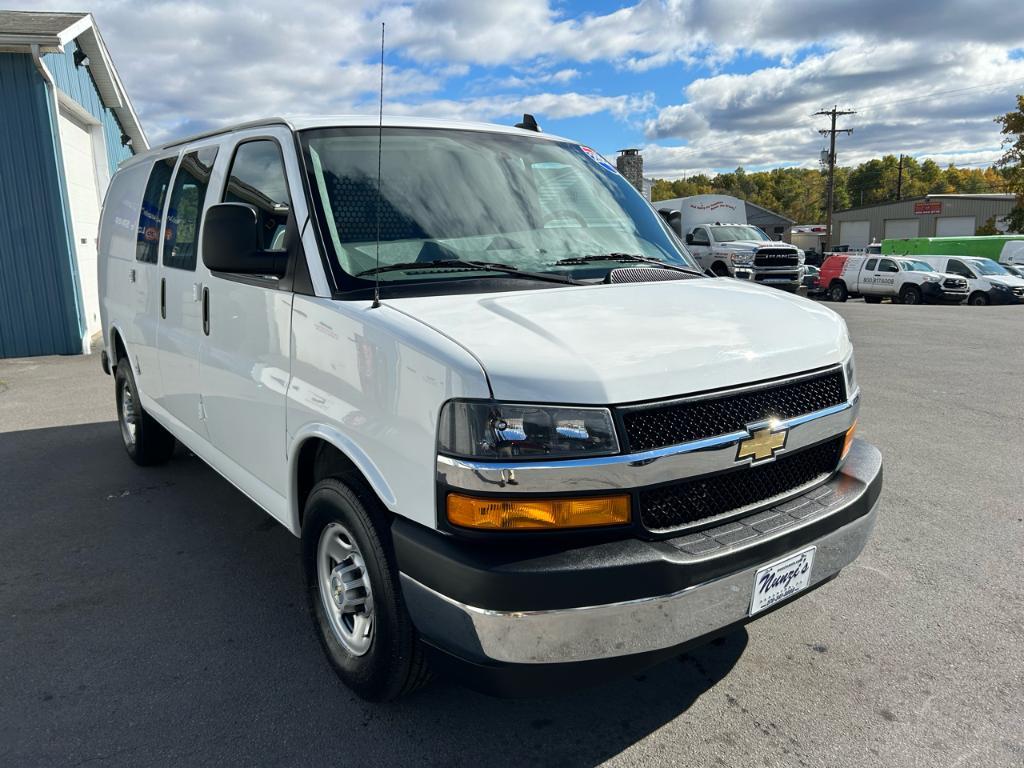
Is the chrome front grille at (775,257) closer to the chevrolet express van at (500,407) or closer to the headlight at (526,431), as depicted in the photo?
the chevrolet express van at (500,407)

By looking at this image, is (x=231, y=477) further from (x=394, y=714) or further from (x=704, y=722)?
(x=704, y=722)

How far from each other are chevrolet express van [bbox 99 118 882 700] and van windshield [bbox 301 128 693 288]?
0.01 metres

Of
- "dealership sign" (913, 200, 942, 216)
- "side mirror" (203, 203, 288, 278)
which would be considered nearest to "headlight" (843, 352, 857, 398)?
"side mirror" (203, 203, 288, 278)

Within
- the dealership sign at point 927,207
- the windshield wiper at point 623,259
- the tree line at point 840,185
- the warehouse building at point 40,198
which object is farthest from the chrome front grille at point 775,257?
the tree line at point 840,185

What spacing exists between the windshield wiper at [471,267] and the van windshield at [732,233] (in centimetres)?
2182

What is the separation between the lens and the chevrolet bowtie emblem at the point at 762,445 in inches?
94.8

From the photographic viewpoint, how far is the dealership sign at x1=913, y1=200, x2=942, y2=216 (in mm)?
66562

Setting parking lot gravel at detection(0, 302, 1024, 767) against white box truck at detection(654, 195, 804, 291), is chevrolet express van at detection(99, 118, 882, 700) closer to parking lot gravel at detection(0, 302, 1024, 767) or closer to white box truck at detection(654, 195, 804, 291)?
parking lot gravel at detection(0, 302, 1024, 767)

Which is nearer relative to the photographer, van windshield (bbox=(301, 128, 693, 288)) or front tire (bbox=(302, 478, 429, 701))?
front tire (bbox=(302, 478, 429, 701))

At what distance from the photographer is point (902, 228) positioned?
69.6m

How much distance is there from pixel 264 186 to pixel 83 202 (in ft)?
37.6

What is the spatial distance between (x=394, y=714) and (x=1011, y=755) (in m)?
2.06

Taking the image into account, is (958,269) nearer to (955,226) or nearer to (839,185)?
(955,226)

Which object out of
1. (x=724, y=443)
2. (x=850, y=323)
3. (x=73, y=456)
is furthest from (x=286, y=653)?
(x=850, y=323)
